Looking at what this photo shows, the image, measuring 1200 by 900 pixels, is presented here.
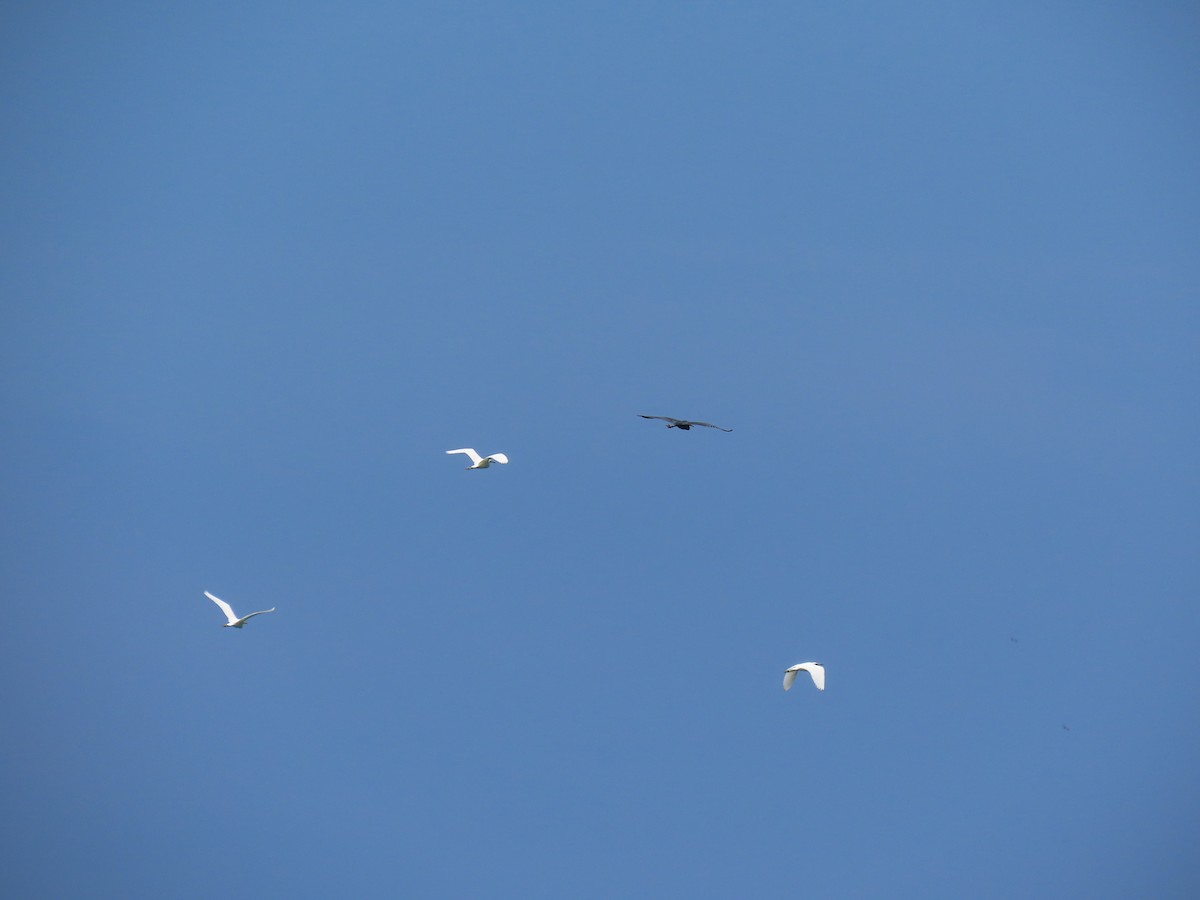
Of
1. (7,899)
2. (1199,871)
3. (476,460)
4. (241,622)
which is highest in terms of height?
(476,460)

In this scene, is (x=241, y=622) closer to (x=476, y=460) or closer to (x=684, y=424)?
(x=476, y=460)

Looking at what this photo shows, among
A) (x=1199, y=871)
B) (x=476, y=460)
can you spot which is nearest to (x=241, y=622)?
(x=476, y=460)

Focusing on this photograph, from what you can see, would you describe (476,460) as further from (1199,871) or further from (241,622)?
(1199,871)

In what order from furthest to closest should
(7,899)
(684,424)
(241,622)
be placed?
(7,899)
(241,622)
(684,424)

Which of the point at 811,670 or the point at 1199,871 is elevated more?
the point at 811,670

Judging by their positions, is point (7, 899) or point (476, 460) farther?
point (7, 899)

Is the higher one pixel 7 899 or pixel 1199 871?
pixel 1199 871

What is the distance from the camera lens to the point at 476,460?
87.3 meters

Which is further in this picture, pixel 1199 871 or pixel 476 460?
pixel 1199 871

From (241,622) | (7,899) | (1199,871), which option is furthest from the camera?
(7,899)

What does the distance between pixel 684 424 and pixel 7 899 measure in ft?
456

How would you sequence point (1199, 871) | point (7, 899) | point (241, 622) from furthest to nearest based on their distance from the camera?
point (7, 899) < point (1199, 871) < point (241, 622)

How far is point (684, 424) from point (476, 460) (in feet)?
61.3

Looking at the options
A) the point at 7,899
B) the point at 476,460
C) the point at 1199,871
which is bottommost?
the point at 7,899
